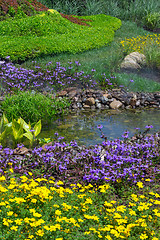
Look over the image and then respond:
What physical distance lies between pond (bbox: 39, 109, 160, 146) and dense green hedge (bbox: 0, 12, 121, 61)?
4.33 meters

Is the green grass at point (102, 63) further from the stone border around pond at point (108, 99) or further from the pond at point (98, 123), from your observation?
the pond at point (98, 123)

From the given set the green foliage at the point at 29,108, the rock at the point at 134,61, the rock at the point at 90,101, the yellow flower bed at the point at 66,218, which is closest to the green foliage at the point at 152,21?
the rock at the point at 134,61

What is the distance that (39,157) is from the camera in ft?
15.7

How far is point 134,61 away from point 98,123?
5.02m

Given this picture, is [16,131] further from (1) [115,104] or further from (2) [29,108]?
(1) [115,104]

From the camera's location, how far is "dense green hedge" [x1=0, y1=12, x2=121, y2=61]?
1130 cm

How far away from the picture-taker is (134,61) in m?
11.7

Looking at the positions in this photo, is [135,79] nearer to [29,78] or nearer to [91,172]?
[29,78]

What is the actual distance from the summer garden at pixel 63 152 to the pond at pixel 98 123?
318 mm

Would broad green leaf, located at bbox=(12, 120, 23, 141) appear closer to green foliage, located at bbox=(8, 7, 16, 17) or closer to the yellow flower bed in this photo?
the yellow flower bed

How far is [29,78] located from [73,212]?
616 cm

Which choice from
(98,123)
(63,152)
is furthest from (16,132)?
(98,123)

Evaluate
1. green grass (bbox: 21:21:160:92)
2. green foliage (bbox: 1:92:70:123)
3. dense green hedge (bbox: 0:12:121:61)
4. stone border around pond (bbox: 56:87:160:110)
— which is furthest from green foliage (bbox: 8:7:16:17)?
green foliage (bbox: 1:92:70:123)

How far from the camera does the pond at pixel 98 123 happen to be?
6.63 m
